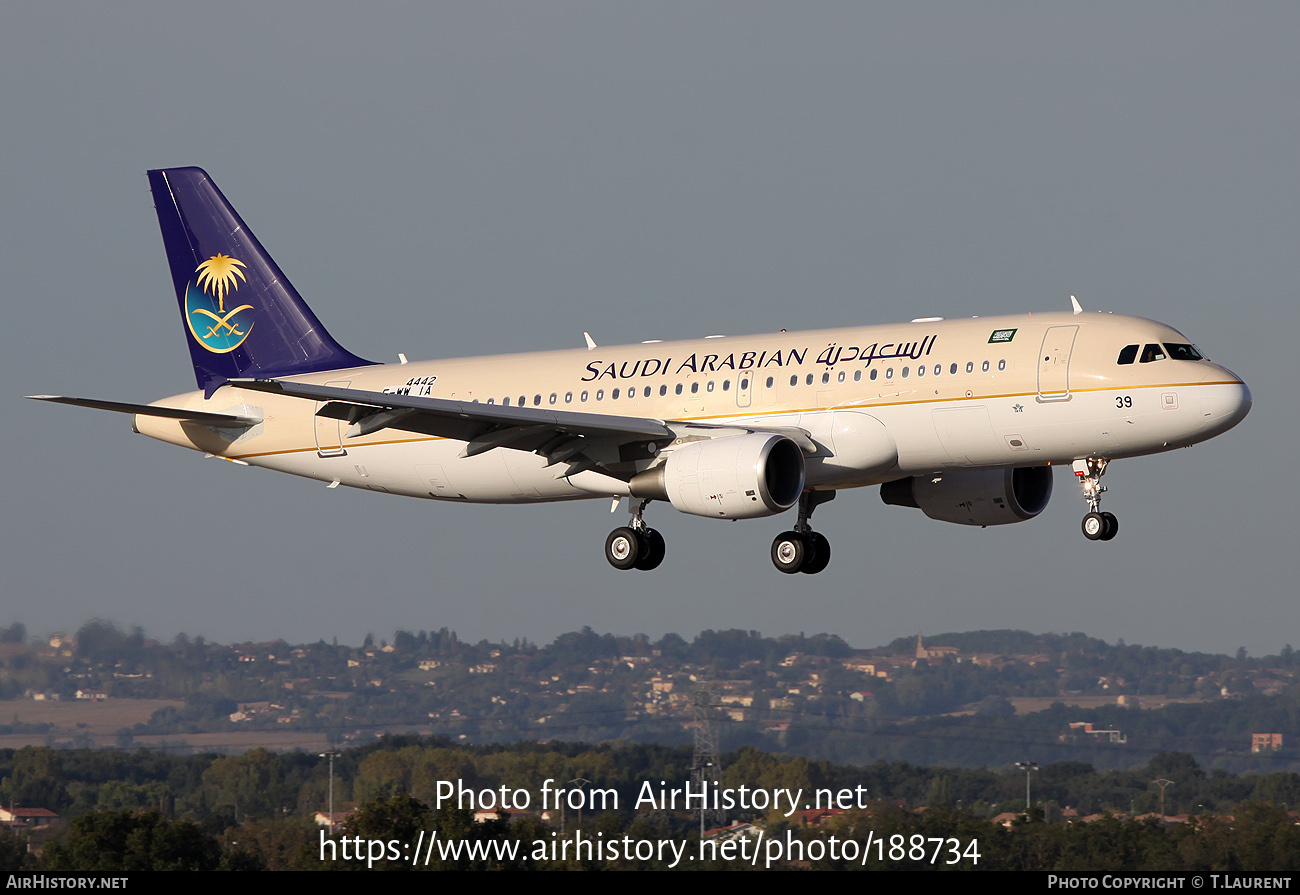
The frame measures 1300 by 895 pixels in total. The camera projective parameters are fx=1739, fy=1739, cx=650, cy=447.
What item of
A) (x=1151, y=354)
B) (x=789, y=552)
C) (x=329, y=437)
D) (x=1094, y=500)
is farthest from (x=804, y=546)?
(x=329, y=437)

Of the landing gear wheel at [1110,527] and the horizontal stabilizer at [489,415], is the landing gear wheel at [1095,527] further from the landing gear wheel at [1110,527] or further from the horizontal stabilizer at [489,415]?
the horizontal stabilizer at [489,415]

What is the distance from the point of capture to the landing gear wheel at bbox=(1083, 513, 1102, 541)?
3666cm

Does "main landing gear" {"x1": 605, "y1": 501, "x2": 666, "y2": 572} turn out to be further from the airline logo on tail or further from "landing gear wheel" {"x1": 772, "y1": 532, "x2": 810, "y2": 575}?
the airline logo on tail

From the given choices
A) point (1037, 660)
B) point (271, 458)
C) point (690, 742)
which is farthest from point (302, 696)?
point (1037, 660)

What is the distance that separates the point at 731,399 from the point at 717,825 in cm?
5944

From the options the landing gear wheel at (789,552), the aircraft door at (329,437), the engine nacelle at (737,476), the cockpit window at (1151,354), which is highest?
the cockpit window at (1151,354)

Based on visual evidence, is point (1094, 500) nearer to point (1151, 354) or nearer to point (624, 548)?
point (1151, 354)

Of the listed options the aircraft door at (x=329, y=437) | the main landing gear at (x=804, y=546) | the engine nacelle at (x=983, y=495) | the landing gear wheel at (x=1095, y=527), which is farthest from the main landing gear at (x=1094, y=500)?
the aircraft door at (x=329, y=437)

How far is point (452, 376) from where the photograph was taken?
147 feet

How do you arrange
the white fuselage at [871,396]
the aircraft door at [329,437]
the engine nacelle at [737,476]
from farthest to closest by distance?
the aircraft door at [329,437] < the engine nacelle at [737,476] < the white fuselage at [871,396]

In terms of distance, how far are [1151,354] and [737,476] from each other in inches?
351

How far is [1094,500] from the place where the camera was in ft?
122

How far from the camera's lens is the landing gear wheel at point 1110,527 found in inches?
1444

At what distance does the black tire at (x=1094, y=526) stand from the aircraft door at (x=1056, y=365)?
2.89 metres
